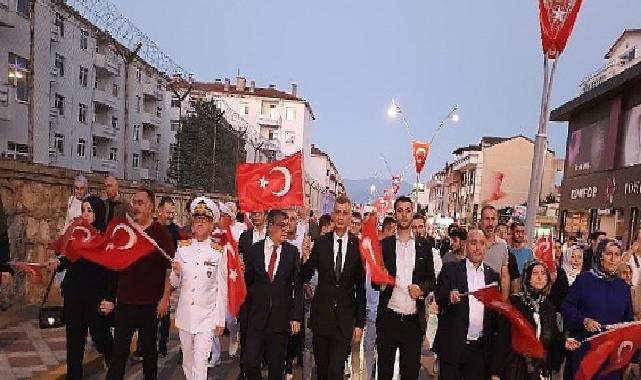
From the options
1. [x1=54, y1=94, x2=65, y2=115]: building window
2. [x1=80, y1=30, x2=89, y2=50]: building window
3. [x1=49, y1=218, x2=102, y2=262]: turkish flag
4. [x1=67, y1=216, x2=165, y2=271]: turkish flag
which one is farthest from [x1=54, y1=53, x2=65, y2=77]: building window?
[x1=67, y1=216, x2=165, y2=271]: turkish flag

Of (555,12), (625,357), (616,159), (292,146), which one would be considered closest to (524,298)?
(625,357)

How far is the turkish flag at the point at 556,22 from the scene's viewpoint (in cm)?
992

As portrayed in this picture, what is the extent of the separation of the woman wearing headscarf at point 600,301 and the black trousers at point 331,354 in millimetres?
2248

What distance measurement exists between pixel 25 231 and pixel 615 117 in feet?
75.7

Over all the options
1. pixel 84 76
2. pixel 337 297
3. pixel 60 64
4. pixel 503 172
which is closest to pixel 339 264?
pixel 337 297

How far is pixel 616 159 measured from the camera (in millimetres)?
25016

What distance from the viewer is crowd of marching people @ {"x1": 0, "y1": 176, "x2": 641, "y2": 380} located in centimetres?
571

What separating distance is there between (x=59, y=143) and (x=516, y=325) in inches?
1354

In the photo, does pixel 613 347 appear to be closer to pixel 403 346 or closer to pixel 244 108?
pixel 403 346

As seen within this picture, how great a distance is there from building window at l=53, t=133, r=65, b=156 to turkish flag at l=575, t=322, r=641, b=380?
33626 mm

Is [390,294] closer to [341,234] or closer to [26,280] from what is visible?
[341,234]

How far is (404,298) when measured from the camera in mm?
6070

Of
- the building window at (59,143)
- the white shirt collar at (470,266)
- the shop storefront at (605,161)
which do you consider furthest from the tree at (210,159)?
the white shirt collar at (470,266)

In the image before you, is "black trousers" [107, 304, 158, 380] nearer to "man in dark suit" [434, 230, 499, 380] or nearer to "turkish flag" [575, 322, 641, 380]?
"man in dark suit" [434, 230, 499, 380]
